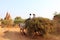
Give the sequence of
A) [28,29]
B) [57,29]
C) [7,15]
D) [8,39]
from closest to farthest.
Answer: [8,39], [28,29], [57,29], [7,15]

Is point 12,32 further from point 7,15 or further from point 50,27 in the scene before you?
point 7,15

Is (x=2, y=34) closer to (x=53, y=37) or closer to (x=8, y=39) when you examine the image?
(x=8, y=39)

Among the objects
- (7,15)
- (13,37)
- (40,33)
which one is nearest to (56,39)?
(40,33)

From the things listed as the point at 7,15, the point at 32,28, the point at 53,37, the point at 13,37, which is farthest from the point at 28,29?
the point at 7,15

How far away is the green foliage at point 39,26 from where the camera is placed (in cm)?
1616

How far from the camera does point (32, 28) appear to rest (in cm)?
1641

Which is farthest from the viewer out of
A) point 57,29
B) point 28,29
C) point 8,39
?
point 57,29

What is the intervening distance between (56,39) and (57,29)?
233 centimetres

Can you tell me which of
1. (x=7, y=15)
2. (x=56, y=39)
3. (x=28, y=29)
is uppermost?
(x=7, y=15)

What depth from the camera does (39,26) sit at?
16.2 metres

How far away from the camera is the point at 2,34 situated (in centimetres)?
1691

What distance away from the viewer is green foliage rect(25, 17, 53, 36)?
16163mm

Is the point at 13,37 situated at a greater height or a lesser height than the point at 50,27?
lesser

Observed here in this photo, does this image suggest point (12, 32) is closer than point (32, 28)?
No
